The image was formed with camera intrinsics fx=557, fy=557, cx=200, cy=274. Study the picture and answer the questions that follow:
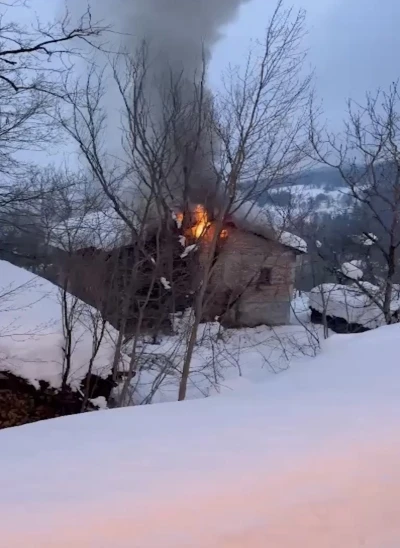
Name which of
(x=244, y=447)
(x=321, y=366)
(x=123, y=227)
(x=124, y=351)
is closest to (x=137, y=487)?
(x=244, y=447)

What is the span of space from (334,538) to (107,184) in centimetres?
1091

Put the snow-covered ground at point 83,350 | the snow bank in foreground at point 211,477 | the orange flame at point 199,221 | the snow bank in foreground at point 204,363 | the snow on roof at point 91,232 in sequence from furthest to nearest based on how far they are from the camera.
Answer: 1. the orange flame at point 199,221
2. the snow bank in foreground at point 204,363
3. the snow on roof at point 91,232
4. the snow-covered ground at point 83,350
5. the snow bank in foreground at point 211,477

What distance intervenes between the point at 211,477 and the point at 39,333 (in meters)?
8.36

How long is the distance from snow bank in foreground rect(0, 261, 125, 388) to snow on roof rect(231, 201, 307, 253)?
4139 mm

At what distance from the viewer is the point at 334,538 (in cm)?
192

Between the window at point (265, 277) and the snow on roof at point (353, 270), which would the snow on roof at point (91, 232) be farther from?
the window at point (265, 277)

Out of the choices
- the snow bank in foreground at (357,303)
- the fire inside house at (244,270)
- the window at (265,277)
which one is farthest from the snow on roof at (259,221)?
the window at (265,277)

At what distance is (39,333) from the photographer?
391 inches

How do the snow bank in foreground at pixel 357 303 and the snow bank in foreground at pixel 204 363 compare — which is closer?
the snow bank in foreground at pixel 204 363

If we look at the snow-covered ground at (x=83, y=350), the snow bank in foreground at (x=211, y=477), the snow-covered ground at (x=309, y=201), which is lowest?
the snow bank in foreground at (x=211, y=477)

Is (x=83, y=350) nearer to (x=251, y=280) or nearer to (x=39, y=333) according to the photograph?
(x=39, y=333)

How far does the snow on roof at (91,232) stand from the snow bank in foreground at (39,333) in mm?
995

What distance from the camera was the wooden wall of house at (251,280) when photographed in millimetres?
13883

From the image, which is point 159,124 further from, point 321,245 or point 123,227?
point 321,245
